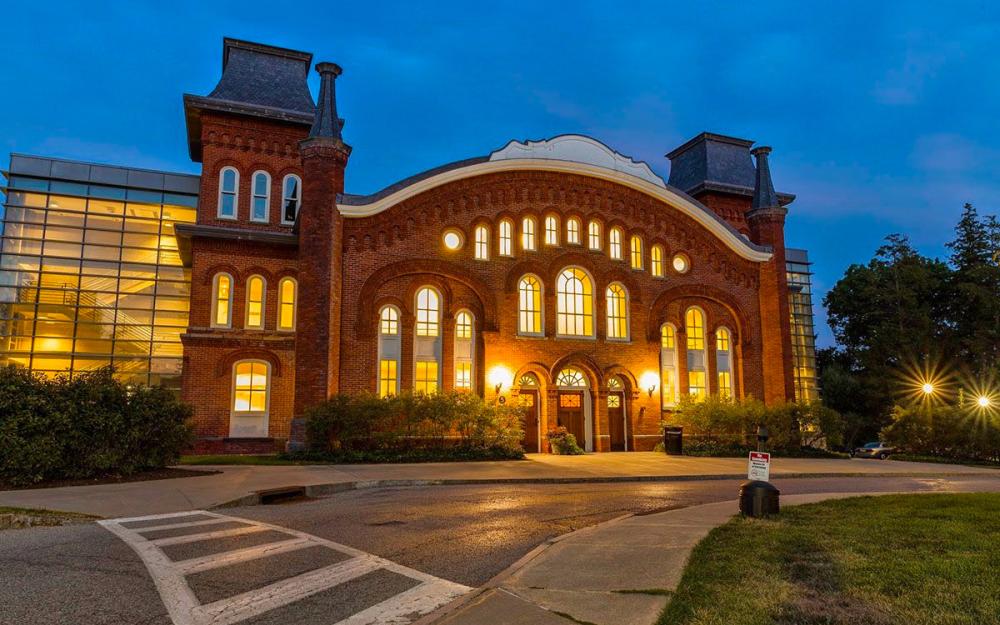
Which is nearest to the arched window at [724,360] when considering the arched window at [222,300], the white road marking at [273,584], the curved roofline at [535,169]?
the curved roofline at [535,169]

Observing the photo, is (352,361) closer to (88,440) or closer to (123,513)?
(88,440)

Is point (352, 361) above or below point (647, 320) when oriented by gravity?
below

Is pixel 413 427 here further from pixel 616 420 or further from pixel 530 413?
pixel 616 420

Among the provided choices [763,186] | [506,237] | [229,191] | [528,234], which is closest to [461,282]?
[506,237]

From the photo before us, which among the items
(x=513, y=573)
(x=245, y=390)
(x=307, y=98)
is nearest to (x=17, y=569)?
(x=513, y=573)

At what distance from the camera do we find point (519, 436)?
22094mm

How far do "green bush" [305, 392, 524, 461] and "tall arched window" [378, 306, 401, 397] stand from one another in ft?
6.05

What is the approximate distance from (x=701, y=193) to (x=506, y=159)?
14.6 m

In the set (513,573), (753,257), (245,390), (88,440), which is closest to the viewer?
(513,573)

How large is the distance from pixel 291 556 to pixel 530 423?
61.1ft

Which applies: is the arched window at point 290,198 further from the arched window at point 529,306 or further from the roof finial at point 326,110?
the arched window at point 529,306

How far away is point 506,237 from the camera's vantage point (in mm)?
26234

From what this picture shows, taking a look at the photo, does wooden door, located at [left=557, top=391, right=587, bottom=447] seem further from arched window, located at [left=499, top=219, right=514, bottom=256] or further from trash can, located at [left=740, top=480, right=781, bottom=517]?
trash can, located at [left=740, top=480, right=781, bottom=517]

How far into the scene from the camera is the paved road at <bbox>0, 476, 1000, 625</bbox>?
5.41 m
